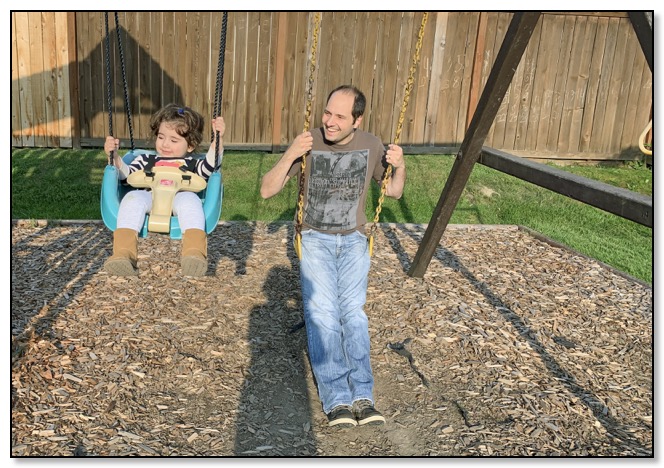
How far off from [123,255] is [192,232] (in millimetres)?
391

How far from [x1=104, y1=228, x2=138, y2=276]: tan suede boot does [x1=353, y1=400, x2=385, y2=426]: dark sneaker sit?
137 centimetres

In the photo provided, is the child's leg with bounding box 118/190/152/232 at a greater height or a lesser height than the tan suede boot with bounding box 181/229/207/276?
greater

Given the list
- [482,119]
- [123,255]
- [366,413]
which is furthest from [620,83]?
[123,255]

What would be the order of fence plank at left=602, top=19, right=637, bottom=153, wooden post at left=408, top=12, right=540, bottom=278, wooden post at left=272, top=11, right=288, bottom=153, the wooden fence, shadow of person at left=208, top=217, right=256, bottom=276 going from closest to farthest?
wooden post at left=408, top=12, right=540, bottom=278
shadow of person at left=208, top=217, right=256, bottom=276
the wooden fence
wooden post at left=272, top=11, right=288, bottom=153
fence plank at left=602, top=19, right=637, bottom=153

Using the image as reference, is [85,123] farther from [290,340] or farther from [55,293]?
[290,340]

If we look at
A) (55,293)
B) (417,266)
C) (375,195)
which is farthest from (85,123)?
(417,266)

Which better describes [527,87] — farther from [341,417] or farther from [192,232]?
[341,417]

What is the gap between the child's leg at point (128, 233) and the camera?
143 inches

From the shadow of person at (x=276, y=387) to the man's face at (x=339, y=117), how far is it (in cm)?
132

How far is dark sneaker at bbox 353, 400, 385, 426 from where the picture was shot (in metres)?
3.22

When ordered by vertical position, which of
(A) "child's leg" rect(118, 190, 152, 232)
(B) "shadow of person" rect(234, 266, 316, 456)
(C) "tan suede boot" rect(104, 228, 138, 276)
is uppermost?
(A) "child's leg" rect(118, 190, 152, 232)

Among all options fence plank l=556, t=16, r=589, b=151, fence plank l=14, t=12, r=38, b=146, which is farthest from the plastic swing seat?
fence plank l=556, t=16, r=589, b=151

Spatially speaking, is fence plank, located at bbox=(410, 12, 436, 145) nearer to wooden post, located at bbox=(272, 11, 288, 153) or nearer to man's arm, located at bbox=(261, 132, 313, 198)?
wooden post, located at bbox=(272, 11, 288, 153)

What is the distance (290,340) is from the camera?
4.27 meters
